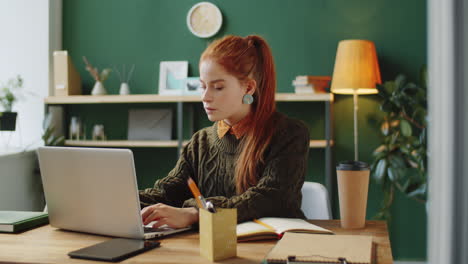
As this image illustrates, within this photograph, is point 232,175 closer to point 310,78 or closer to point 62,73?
point 310,78

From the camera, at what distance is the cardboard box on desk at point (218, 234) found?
1109 mm

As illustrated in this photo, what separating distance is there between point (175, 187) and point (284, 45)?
7.72 ft

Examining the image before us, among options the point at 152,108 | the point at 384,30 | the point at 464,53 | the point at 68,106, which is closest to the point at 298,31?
the point at 384,30

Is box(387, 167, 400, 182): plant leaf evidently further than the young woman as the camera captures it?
Yes

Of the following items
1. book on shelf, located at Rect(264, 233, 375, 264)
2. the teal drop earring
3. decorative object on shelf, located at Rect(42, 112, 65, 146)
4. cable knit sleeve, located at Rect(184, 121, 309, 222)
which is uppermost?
the teal drop earring

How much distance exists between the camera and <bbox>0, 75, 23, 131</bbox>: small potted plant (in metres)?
3.47

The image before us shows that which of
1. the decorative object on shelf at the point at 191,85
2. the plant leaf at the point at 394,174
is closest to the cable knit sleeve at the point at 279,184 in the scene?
the plant leaf at the point at 394,174

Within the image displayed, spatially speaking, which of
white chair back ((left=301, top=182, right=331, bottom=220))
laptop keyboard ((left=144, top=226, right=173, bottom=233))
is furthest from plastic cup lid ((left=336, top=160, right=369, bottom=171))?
laptop keyboard ((left=144, top=226, right=173, bottom=233))

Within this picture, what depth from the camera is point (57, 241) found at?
1317mm

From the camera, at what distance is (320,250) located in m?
1.12

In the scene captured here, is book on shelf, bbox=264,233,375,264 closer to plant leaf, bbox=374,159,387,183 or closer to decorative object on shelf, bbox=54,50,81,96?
plant leaf, bbox=374,159,387,183

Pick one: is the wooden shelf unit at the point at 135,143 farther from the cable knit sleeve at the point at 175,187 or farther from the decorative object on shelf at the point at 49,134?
the cable knit sleeve at the point at 175,187

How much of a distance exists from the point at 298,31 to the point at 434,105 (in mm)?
2165

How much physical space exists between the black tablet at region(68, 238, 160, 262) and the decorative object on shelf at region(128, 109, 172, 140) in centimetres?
264
